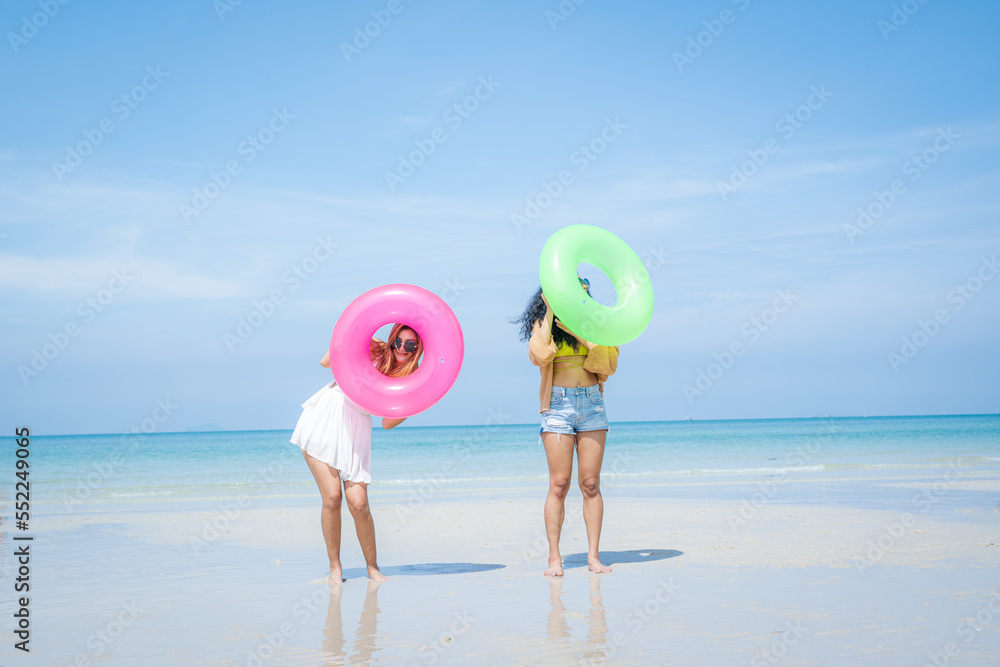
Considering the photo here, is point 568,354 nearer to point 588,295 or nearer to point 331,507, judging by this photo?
point 588,295

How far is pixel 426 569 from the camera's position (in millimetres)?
5070

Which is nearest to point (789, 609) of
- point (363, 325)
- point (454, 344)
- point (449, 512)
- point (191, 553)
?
point (454, 344)

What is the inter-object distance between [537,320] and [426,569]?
68.1 inches

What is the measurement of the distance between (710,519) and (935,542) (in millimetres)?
1939

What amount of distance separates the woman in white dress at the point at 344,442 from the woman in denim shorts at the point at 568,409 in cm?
77

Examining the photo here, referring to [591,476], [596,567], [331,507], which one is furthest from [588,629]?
[331,507]

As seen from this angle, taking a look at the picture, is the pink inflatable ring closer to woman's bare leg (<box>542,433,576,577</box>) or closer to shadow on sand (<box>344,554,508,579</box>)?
woman's bare leg (<box>542,433,576,577</box>)

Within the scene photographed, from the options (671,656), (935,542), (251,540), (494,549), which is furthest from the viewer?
(251,540)

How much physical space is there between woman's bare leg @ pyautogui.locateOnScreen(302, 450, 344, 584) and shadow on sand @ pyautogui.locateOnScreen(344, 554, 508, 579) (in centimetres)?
22

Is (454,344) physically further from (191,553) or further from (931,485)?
(931,485)

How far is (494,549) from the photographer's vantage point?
570cm

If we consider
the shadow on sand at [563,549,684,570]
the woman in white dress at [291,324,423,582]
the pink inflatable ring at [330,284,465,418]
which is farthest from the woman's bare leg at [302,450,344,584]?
the shadow on sand at [563,549,684,570]

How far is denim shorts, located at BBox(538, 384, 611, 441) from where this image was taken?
15.5 feet

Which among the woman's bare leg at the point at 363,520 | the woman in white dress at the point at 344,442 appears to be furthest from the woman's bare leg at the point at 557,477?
the woman's bare leg at the point at 363,520
